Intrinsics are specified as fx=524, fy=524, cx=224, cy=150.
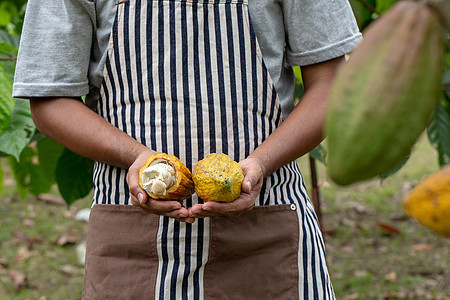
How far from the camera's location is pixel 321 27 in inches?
42.9

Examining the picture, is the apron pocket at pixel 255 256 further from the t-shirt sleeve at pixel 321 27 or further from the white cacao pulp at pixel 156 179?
the t-shirt sleeve at pixel 321 27

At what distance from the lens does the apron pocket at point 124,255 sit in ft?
3.60

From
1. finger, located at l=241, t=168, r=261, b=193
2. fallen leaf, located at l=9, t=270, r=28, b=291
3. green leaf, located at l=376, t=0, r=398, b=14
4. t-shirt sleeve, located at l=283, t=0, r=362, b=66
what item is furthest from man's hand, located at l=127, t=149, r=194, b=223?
fallen leaf, located at l=9, t=270, r=28, b=291

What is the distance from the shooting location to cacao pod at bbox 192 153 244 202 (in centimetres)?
92

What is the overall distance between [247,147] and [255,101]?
0.10 metres

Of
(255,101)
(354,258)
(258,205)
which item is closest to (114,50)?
(255,101)

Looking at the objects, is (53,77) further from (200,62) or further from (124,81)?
(200,62)

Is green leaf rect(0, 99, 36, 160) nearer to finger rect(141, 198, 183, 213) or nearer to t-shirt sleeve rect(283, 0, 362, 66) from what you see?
finger rect(141, 198, 183, 213)

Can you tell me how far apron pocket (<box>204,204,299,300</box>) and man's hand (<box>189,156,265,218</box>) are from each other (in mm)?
129

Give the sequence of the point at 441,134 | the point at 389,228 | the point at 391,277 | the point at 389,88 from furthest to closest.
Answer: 1. the point at 389,228
2. the point at 391,277
3. the point at 441,134
4. the point at 389,88

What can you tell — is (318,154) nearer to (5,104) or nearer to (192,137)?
(192,137)

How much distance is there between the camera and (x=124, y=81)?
112 centimetres

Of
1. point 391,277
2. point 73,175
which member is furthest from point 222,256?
point 391,277

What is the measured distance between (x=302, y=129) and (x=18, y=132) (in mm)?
719
